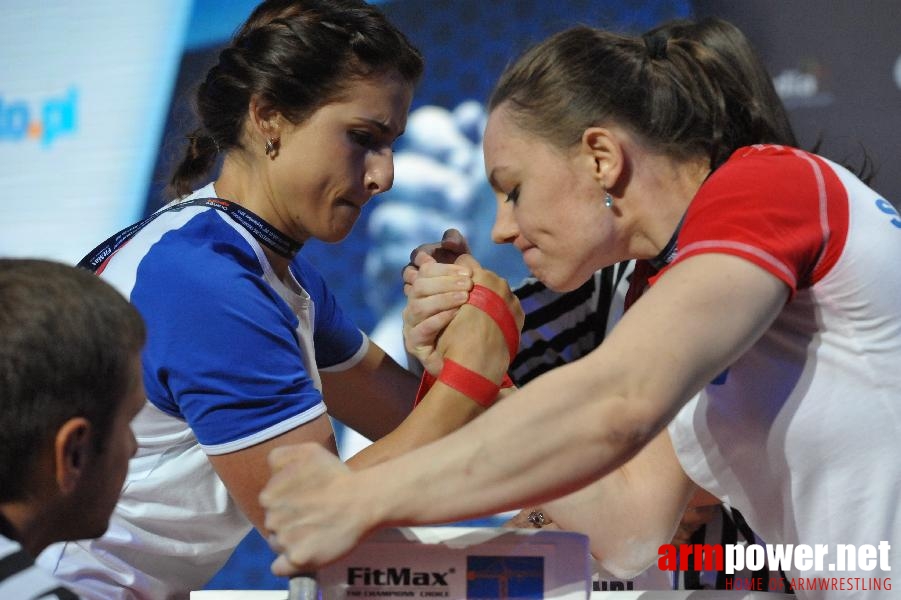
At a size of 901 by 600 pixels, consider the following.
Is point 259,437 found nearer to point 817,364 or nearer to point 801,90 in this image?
point 817,364

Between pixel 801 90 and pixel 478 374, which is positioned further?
pixel 801 90

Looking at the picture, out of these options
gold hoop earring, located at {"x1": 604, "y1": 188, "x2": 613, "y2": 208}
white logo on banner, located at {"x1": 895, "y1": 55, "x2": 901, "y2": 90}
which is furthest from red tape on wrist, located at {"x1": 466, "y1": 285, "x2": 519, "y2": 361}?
white logo on banner, located at {"x1": 895, "y1": 55, "x2": 901, "y2": 90}

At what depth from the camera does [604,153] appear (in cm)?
135

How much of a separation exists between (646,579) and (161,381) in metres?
1.13

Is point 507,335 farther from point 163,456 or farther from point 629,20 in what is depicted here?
point 629,20

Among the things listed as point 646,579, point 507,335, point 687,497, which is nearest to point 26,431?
point 507,335

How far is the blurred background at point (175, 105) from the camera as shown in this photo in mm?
2752

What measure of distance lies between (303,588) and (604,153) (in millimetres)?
690

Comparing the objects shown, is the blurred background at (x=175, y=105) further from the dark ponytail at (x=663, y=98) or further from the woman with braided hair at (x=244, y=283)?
the dark ponytail at (x=663, y=98)

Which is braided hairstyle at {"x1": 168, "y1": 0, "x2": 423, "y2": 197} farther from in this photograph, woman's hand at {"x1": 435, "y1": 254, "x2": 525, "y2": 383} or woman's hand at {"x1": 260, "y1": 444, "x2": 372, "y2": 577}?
woman's hand at {"x1": 260, "y1": 444, "x2": 372, "y2": 577}

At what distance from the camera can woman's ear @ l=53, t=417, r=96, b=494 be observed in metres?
1.01

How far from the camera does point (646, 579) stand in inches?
83.4

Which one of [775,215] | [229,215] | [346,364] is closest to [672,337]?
[775,215]

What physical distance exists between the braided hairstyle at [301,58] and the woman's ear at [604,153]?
411 millimetres
